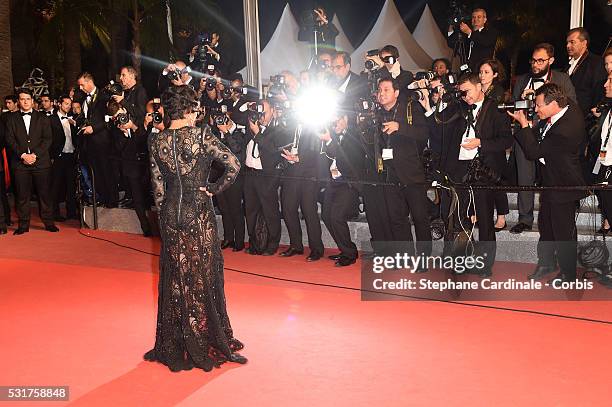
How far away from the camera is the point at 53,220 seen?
1082 centimetres

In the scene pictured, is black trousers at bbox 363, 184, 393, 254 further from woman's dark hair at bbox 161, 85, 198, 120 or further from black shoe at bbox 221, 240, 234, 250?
woman's dark hair at bbox 161, 85, 198, 120

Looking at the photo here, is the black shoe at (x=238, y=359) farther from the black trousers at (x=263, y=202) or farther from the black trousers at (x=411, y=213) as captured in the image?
the black trousers at (x=263, y=202)

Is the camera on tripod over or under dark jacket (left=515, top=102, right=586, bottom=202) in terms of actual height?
over

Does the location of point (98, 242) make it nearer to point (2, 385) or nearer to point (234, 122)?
point (234, 122)

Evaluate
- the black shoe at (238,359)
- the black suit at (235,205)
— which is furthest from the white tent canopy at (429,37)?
the black shoe at (238,359)

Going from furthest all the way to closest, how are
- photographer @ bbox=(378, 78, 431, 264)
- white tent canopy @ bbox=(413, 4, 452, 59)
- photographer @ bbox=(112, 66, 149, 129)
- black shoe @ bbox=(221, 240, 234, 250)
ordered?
white tent canopy @ bbox=(413, 4, 452, 59), photographer @ bbox=(112, 66, 149, 129), black shoe @ bbox=(221, 240, 234, 250), photographer @ bbox=(378, 78, 431, 264)

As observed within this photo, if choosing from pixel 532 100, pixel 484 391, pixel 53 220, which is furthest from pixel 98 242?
pixel 484 391

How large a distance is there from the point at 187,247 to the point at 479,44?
481cm

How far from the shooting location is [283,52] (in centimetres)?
1441

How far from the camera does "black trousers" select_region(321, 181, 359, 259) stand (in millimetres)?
8039

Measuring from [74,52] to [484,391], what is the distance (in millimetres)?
14078

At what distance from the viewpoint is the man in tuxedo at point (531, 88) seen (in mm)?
7570

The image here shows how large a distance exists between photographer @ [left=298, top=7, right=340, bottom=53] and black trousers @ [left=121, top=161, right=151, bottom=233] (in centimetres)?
256

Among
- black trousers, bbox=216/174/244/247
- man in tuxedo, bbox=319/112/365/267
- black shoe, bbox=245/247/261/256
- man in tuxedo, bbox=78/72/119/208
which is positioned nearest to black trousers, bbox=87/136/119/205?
man in tuxedo, bbox=78/72/119/208
